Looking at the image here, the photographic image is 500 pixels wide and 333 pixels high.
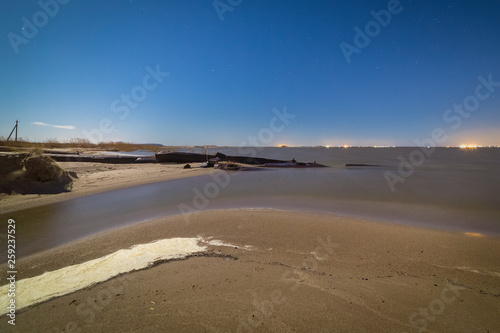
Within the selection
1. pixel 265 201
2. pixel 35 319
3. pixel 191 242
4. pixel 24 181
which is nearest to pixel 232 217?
pixel 191 242

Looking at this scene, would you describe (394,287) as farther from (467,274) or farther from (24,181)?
(24,181)

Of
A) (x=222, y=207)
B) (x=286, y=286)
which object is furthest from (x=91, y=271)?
(x=222, y=207)

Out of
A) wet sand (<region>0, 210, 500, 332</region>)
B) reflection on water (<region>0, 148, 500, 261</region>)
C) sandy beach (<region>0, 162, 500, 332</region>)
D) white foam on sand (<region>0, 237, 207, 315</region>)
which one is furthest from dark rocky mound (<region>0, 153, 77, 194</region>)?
white foam on sand (<region>0, 237, 207, 315</region>)

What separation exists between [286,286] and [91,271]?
376 centimetres

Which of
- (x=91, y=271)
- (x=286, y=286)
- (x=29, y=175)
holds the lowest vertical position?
(x=91, y=271)

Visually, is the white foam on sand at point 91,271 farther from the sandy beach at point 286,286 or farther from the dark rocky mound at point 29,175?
the dark rocky mound at point 29,175

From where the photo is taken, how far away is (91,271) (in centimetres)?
394

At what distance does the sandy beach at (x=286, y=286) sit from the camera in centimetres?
272

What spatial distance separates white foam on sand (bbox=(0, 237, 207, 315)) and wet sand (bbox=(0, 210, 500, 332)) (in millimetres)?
251

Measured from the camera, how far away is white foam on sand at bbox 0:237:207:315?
10.7 ft

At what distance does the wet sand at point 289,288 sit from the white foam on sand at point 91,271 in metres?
0.25

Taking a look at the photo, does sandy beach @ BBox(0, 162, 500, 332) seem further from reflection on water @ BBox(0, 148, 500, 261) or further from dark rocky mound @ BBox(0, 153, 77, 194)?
dark rocky mound @ BBox(0, 153, 77, 194)

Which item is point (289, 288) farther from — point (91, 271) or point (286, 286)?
point (91, 271)

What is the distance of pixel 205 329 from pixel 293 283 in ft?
5.47
